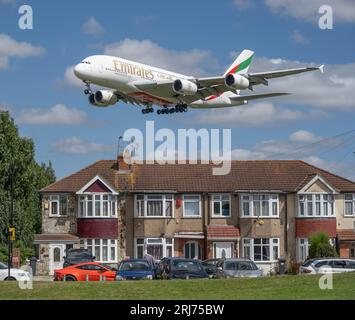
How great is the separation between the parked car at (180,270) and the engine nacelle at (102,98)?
13951mm

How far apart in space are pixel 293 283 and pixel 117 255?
1407 inches

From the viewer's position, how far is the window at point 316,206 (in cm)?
6494

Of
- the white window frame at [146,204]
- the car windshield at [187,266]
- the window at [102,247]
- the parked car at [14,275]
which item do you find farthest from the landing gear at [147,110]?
the car windshield at [187,266]

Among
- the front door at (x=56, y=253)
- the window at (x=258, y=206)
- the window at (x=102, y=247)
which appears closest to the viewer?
the front door at (x=56, y=253)

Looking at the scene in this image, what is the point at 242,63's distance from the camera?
205ft

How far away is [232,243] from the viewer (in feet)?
210

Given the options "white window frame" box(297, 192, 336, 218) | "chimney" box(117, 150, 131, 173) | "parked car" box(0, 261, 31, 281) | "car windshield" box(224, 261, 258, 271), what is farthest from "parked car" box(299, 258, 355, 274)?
"chimney" box(117, 150, 131, 173)

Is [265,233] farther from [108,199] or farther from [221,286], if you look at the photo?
[221,286]

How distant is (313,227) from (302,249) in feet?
5.77

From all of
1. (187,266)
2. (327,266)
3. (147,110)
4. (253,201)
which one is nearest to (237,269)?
(187,266)

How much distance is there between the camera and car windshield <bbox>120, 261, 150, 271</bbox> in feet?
128

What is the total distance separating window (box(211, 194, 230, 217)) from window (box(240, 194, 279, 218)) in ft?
3.56

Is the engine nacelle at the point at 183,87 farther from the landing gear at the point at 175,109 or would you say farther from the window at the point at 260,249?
the window at the point at 260,249

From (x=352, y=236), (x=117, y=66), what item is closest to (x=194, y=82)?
(x=117, y=66)
